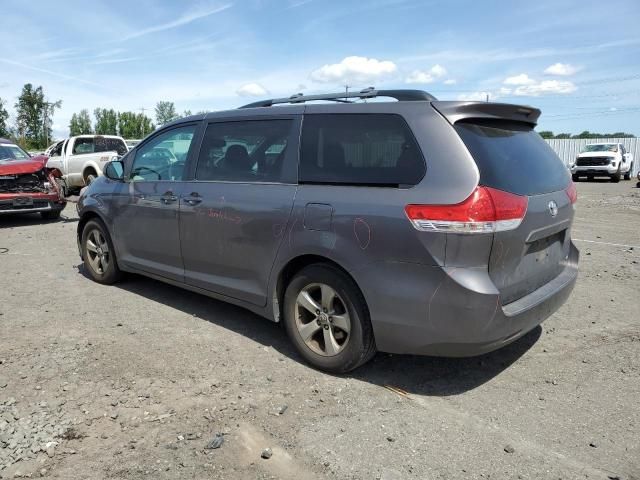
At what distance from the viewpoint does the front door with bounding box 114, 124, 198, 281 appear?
16.2 ft

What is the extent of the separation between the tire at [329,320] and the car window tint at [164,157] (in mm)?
1828

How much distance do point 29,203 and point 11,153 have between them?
1916 mm

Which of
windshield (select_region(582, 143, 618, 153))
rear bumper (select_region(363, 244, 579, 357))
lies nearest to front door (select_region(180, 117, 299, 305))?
rear bumper (select_region(363, 244, 579, 357))

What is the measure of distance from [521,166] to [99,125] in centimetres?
11237

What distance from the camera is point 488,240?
10.1 feet

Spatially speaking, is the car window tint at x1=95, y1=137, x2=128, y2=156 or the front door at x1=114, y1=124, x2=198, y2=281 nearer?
the front door at x1=114, y1=124, x2=198, y2=281

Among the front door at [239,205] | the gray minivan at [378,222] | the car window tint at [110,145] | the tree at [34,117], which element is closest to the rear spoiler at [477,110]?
the gray minivan at [378,222]

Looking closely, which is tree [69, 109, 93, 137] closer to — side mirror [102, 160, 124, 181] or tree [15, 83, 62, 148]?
tree [15, 83, 62, 148]

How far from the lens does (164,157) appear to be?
17.1 ft

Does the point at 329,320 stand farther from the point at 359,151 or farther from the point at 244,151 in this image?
the point at 244,151

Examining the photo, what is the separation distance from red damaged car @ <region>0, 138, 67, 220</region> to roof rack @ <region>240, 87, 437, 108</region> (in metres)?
8.11

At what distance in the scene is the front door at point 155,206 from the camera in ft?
16.2

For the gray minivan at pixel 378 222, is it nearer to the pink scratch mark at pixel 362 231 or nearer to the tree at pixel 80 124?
the pink scratch mark at pixel 362 231

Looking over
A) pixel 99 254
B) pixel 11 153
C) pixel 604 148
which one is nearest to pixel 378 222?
pixel 99 254
